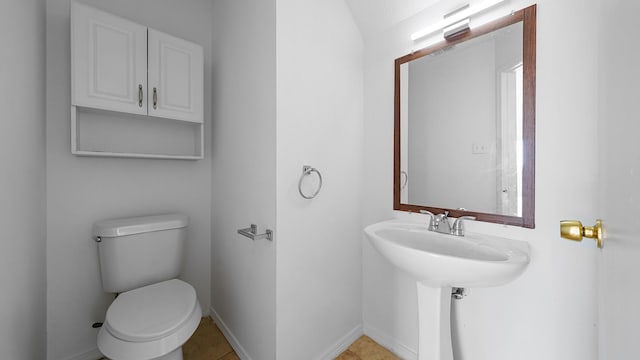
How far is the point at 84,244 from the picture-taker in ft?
4.59

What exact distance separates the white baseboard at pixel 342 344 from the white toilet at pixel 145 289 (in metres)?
0.76

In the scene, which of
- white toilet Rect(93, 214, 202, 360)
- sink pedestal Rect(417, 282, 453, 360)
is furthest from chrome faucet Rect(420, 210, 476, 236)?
white toilet Rect(93, 214, 202, 360)

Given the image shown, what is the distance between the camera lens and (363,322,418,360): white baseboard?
1370 millimetres

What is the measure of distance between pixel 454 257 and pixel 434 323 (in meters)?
0.40

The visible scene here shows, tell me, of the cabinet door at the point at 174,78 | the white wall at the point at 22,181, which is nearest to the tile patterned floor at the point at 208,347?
the white wall at the point at 22,181

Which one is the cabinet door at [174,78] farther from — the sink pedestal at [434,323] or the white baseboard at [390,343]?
the white baseboard at [390,343]

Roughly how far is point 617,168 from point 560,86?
0.75 m

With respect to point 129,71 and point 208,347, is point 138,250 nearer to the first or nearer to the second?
point 208,347

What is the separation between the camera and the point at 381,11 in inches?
57.4

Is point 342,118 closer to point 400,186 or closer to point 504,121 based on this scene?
point 400,186

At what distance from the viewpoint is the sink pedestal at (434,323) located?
1009 mm

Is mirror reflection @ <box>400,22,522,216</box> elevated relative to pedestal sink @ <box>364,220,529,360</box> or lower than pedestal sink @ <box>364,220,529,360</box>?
elevated

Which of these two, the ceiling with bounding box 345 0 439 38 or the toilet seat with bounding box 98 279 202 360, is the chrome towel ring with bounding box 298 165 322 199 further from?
the ceiling with bounding box 345 0 439 38

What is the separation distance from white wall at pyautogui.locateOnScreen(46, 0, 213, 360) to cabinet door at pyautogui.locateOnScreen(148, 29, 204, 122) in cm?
30
